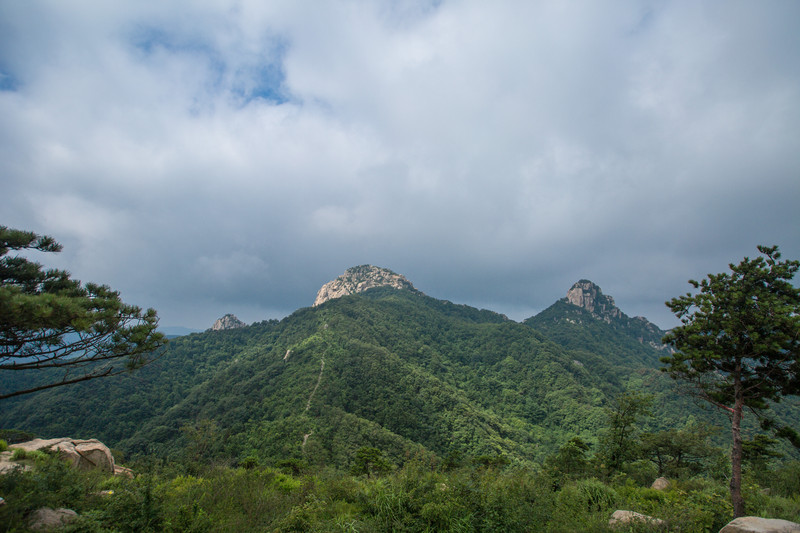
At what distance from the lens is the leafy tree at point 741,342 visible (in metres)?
10.8

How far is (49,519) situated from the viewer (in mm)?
6051

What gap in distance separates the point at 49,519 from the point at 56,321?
3.97 metres

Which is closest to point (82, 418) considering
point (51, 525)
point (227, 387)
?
point (227, 387)

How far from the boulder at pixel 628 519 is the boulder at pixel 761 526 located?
1.34 meters

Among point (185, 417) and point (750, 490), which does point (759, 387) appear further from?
point (185, 417)

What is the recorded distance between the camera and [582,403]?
90938 millimetres

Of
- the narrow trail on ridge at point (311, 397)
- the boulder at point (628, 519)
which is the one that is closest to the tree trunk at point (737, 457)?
the boulder at point (628, 519)

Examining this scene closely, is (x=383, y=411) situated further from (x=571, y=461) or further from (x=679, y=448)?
(x=679, y=448)

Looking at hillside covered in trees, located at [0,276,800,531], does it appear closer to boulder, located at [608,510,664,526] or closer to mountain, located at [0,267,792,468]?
mountain, located at [0,267,792,468]

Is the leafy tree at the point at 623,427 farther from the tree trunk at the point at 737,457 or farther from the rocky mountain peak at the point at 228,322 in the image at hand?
the rocky mountain peak at the point at 228,322

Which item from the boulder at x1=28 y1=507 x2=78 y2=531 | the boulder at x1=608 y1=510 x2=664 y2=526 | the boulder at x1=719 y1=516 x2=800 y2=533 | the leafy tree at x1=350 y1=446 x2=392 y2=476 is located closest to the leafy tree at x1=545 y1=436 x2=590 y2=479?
the leafy tree at x1=350 y1=446 x2=392 y2=476

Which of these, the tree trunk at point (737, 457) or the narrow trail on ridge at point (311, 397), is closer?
the tree trunk at point (737, 457)

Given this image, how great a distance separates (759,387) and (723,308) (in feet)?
10.4

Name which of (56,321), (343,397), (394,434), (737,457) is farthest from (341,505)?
(343,397)
